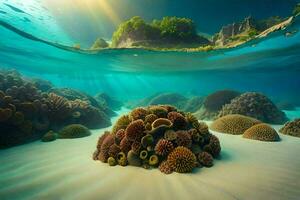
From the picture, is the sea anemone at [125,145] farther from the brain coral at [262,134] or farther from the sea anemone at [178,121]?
the brain coral at [262,134]

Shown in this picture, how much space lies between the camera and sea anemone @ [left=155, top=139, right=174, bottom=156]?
6699mm

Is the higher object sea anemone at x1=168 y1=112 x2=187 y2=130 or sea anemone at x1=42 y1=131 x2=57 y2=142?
sea anemone at x1=168 y1=112 x2=187 y2=130

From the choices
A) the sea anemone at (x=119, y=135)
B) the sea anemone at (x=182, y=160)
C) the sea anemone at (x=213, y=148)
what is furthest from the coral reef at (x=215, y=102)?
the sea anemone at (x=182, y=160)

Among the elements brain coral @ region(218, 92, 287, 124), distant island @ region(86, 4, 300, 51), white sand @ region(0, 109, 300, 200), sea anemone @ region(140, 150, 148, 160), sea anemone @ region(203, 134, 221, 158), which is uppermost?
distant island @ region(86, 4, 300, 51)

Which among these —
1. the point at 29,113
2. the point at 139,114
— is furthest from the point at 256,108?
the point at 29,113

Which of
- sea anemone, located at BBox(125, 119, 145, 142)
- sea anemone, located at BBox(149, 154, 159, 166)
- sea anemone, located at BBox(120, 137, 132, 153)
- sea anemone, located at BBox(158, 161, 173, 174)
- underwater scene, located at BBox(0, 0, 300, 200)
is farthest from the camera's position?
sea anemone, located at BBox(120, 137, 132, 153)

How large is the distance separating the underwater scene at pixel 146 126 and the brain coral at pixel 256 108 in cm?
7

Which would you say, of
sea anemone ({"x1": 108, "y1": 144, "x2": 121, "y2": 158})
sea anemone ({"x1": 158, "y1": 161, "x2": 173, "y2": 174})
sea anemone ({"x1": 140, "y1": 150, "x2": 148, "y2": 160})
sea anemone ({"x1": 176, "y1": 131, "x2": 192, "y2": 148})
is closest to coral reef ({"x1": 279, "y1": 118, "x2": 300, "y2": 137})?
sea anemone ({"x1": 176, "y1": 131, "x2": 192, "y2": 148})

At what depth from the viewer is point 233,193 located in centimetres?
507

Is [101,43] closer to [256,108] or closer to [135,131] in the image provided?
[256,108]

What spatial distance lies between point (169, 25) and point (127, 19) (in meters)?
3.71

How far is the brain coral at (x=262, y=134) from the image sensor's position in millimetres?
10553

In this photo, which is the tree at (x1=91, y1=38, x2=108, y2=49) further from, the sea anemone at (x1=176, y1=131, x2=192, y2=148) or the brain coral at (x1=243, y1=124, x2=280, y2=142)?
the sea anemone at (x1=176, y1=131, x2=192, y2=148)

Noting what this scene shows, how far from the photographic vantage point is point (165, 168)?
20.8ft
